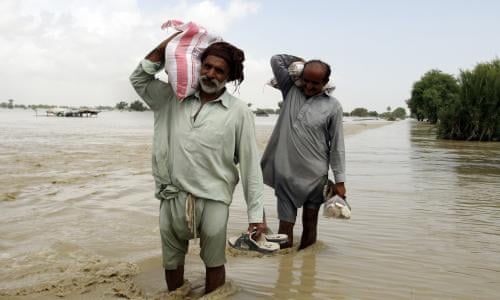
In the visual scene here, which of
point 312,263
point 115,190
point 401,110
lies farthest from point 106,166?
point 401,110

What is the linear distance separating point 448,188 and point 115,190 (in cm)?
548

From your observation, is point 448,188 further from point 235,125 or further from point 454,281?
point 235,125

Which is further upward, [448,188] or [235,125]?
[235,125]

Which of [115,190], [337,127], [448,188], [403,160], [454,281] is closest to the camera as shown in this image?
[454,281]

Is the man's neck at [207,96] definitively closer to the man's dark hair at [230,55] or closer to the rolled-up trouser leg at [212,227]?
the man's dark hair at [230,55]

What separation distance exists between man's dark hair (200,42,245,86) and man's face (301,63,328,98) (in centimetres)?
113

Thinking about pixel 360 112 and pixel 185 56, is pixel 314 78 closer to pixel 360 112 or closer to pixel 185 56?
pixel 185 56

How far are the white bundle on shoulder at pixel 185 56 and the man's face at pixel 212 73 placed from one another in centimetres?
3

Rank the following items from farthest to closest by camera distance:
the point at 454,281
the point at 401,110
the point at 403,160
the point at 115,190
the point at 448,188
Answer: the point at 401,110, the point at 403,160, the point at 448,188, the point at 115,190, the point at 454,281

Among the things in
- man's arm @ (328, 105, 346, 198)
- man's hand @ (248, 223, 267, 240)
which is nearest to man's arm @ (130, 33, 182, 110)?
man's hand @ (248, 223, 267, 240)

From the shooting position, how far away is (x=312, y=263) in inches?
157

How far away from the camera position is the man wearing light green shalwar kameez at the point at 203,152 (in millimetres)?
2646

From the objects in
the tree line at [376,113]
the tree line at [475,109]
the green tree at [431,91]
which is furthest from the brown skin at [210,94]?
the tree line at [376,113]

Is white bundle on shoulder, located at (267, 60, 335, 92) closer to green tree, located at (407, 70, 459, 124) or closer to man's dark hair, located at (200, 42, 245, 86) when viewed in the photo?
man's dark hair, located at (200, 42, 245, 86)
